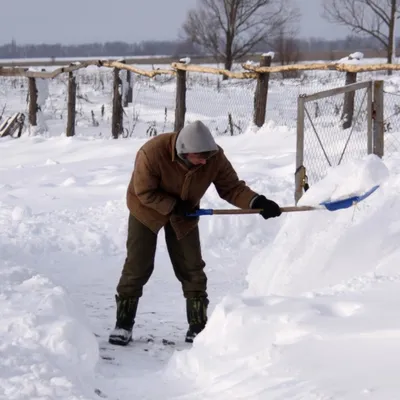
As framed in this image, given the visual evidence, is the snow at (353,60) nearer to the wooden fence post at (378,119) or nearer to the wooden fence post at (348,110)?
the wooden fence post at (348,110)

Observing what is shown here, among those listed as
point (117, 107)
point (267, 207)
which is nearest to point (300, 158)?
point (267, 207)

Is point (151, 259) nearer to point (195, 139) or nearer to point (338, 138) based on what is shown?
point (195, 139)

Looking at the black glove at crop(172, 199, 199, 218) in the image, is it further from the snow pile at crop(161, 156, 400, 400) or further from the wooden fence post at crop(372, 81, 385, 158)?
the wooden fence post at crop(372, 81, 385, 158)

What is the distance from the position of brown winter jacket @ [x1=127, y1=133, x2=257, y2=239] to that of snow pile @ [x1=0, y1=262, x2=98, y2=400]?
779 mm

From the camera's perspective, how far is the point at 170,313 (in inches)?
234

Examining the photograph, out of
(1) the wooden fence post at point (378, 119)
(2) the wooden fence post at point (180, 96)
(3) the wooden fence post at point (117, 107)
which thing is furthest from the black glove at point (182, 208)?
(3) the wooden fence post at point (117, 107)

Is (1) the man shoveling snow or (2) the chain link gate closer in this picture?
(1) the man shoveling snow

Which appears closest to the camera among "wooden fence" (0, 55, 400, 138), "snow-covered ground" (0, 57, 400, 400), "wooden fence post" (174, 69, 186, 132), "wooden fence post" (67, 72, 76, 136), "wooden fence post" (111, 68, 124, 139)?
"snow-covered ground" (0, 57, 400, 400)

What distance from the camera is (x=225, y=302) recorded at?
4199 millimetres

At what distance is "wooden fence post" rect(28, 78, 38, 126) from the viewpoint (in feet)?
52.2

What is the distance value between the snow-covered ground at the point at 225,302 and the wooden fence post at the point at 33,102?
6.74m

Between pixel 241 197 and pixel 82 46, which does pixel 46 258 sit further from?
pixel 82 46

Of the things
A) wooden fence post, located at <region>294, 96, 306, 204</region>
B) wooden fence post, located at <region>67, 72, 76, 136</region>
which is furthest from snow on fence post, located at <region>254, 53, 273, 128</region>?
wooden fence post, located at <region>67, 72, 76, 136</region>

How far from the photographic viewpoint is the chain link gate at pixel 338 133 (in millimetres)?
8164
